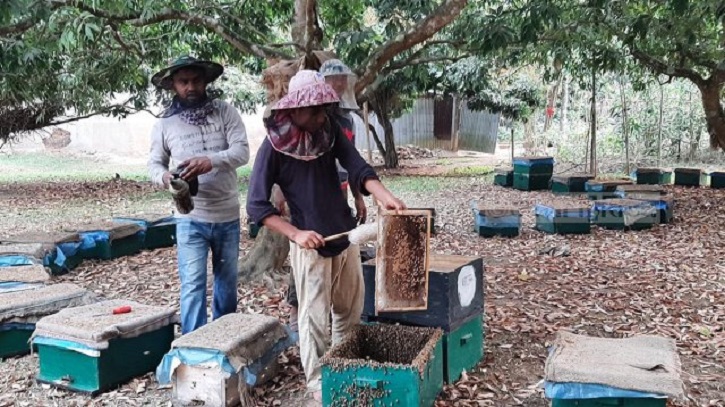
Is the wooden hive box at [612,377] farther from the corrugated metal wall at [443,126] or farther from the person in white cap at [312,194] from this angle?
the corrugated metal wall at [443,126]

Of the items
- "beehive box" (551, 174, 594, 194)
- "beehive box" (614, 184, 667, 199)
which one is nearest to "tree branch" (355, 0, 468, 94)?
"beehive box" (614, 184, 667, 199)

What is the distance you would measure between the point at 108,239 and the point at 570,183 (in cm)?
786

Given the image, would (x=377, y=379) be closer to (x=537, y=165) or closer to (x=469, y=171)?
(x=537, y=165)

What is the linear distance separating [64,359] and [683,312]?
438cm

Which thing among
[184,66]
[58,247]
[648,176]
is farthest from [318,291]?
[648,176]

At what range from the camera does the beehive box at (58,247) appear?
6.16 meters

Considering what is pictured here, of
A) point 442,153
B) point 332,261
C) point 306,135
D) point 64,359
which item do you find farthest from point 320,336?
point 442,153

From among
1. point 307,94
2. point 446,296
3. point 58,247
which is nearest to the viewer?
point 307,94

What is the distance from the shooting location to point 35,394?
3695 millimetres

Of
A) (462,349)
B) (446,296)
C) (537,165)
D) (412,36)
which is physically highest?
(412,36)

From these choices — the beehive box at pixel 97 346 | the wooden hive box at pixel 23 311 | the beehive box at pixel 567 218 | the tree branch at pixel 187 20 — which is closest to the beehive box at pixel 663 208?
the beehive box at pixel 567 218

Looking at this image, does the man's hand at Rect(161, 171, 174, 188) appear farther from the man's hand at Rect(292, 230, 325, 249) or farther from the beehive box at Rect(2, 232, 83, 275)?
the beehive box at Rect(2, 232, 83, 275)

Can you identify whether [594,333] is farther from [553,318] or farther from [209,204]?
[209,204]

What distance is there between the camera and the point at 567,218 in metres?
8.16
